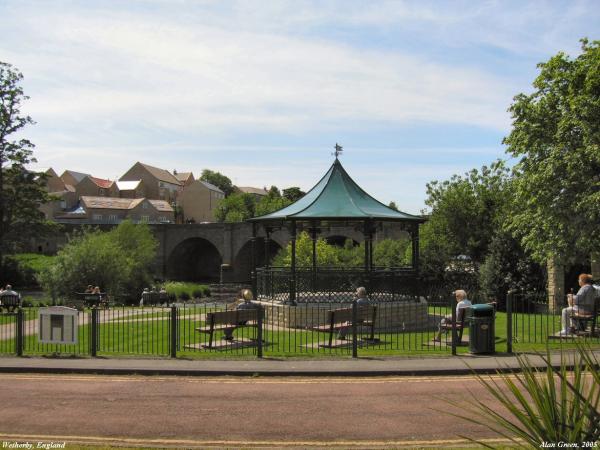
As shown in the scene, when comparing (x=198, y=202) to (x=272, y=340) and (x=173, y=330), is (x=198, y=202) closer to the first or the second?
(x=272, y=340)

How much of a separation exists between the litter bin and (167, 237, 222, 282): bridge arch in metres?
54.7

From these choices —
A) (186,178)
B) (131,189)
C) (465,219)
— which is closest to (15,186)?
(465,219)

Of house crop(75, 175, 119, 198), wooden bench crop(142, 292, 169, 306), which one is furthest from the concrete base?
house crop(75, 175, 119, 198)

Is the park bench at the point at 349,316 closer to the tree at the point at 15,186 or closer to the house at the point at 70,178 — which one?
the tree at the point at 15,186

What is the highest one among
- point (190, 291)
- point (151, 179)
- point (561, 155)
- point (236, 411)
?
point (151, 179)

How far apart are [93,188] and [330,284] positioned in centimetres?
8478

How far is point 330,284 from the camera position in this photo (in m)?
20.0

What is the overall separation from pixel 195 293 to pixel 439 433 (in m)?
42.4

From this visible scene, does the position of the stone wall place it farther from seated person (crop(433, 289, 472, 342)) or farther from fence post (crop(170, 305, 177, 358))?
fence post (crop(170, 305, 177, 358))

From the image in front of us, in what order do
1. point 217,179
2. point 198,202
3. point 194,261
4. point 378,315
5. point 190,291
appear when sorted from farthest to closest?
point 217,179
point 198,202
point 194,261
point 190,291
point 378,315

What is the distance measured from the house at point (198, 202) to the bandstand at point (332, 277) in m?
88.1

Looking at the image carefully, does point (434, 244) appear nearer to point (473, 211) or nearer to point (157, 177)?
point (473, 211)

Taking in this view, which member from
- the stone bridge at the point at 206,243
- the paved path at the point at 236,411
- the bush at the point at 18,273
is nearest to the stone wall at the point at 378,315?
the paved path at the point at 236,411

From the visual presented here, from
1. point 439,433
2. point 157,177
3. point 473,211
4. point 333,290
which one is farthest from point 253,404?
point 157,177
